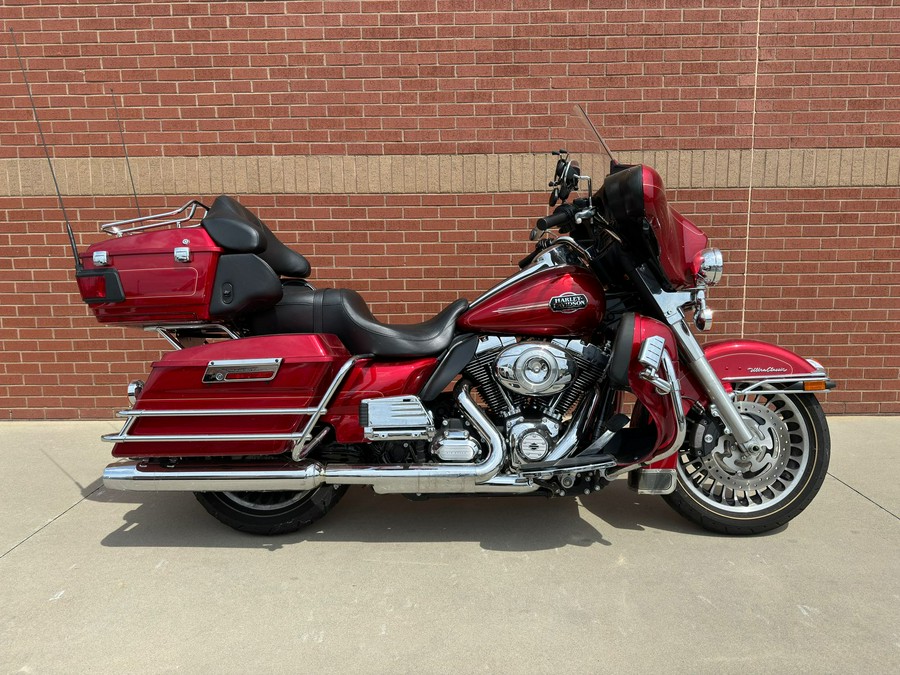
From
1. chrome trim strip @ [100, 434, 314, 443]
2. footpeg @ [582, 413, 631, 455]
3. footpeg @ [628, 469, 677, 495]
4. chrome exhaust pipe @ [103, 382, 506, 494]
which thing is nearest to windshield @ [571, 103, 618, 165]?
footpeg @ [582, 413, 631, 455]

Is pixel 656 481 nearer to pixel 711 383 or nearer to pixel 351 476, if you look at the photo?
pixel 711 383

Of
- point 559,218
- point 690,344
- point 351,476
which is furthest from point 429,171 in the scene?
point 351,476

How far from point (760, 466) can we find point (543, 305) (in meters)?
1.35

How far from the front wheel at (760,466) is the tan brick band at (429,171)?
7.39 ft

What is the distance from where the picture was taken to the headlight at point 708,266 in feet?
9.05

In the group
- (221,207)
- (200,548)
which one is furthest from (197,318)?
(200,548)

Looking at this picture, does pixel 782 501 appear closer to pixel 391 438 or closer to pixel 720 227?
pixel 391 438

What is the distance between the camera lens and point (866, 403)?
4.82m

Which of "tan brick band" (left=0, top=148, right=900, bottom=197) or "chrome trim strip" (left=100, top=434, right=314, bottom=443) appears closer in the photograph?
"chrome trim strip" (left=100, top=434, right=314, bottom=443)

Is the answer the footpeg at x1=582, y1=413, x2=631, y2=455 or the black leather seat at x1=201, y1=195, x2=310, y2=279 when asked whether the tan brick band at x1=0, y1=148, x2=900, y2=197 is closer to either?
the black leather seat at x1=201, y1=195, x2=310, y2=279

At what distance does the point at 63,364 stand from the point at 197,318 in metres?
2.91

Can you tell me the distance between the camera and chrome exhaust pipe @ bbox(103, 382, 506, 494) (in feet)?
8.99

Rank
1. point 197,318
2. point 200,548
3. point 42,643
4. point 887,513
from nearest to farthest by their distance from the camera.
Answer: point 42,643, point 197,318, point 200,548, point 887,513

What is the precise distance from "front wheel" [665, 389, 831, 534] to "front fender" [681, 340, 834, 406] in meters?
0.08
